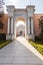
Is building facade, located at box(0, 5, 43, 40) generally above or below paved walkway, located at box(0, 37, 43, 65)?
above

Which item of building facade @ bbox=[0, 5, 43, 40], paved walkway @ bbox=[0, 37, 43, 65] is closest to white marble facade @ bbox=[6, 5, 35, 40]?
building facade @ bbox=[0, 5, 43, 40]

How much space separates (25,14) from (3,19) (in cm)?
413

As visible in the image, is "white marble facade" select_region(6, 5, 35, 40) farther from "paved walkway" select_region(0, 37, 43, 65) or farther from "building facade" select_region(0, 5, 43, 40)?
"paved walkway" select_region(0, 37, 43, 65)

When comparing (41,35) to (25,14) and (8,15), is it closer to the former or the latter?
(25,14)

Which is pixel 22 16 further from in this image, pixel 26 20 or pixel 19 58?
pixel 19 58

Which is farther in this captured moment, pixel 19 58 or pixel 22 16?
pixel 22 16

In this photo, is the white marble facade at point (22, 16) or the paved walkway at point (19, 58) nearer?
the paved walkway at point (19, 58)

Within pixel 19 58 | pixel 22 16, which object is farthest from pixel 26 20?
pixel 19 58

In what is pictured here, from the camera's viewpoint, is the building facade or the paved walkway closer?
the paved walkway

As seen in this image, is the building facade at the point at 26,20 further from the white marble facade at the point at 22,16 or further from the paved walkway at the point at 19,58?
the paved walkway at the point at 19,58

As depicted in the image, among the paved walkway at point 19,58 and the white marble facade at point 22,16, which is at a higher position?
the white marble facade at point 22,16

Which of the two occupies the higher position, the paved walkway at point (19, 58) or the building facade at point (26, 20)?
the building facade at point (26, 20)

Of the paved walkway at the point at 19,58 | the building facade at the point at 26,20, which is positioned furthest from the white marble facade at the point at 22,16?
the paved walkway at the point at 19,58

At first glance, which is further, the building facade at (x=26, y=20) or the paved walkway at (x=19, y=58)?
the building facade at (x=26, y=20)
